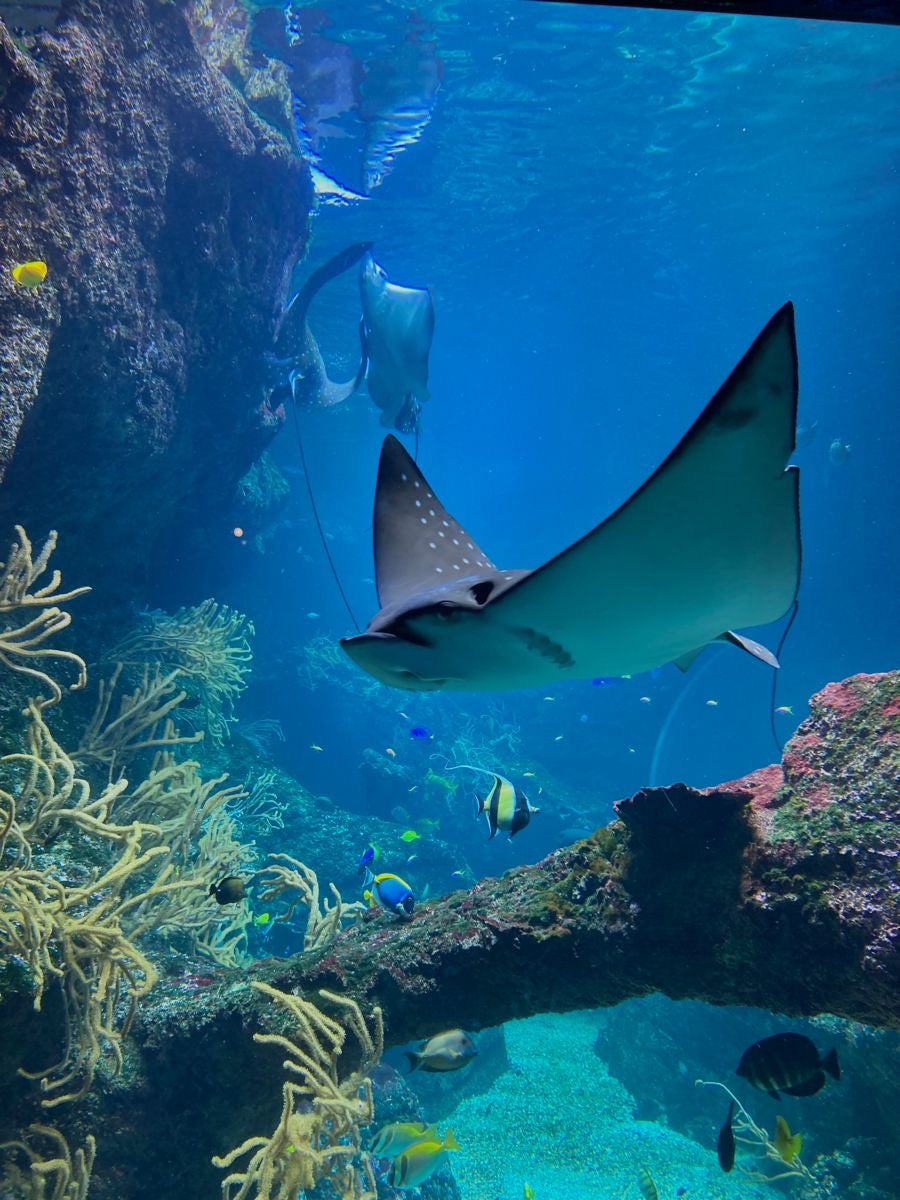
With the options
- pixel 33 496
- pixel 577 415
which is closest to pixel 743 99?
pixel 33 496

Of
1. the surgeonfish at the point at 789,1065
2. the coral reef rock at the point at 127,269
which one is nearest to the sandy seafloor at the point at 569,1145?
the surgeonfish at the point at 789,1065

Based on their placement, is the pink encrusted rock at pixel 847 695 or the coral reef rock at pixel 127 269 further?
the coral reef rock at pixel 127 269

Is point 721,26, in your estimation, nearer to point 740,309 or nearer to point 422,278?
point 422,278

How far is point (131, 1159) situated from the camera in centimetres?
324

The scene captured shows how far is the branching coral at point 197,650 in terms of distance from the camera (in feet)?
25.4

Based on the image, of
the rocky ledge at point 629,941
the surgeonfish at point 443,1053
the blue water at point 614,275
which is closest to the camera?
the rocky ledge at point 629,941

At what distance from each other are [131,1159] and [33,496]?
5703mm

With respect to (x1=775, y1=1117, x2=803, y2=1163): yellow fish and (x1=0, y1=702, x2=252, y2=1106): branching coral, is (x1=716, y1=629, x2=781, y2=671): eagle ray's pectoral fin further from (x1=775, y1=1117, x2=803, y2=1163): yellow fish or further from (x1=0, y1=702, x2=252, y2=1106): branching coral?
(x1=775, y1=1117, x2=803, y2=1163): yellow fish

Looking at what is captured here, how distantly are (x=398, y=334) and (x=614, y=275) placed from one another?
19874mm

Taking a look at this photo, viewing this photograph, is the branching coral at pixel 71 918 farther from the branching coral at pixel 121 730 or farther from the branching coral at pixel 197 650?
the branching coral at pixel 197 650

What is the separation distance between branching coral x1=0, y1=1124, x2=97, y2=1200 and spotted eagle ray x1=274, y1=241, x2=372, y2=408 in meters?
9.85

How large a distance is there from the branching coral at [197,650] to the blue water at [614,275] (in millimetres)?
6814

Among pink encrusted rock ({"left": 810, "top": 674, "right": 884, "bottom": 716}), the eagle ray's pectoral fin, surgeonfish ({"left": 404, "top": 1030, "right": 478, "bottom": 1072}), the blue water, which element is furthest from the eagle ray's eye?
the blue water

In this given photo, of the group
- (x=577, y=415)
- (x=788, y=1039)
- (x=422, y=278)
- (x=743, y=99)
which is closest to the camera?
(x=788, y=1039)
